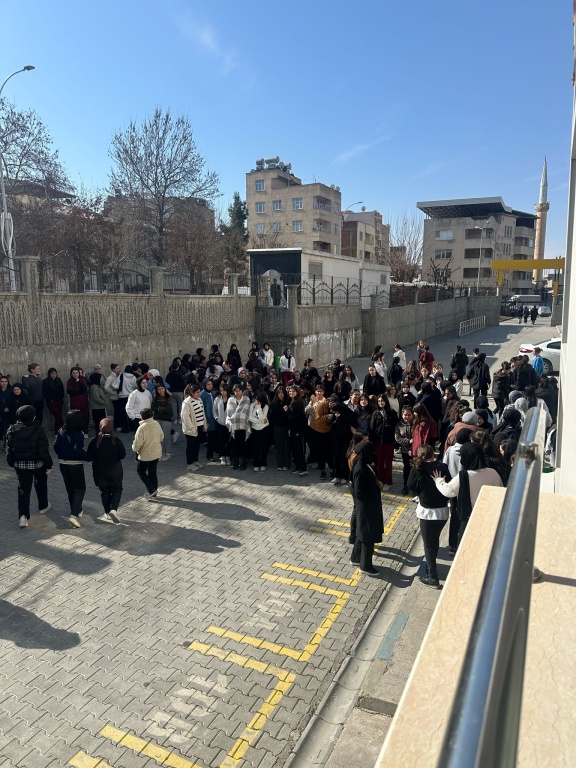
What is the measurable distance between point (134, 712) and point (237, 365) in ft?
40.5

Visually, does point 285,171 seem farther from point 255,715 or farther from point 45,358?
point 255,715

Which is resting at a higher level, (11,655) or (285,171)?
(285,171)

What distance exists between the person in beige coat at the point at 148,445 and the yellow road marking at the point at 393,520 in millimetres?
3674

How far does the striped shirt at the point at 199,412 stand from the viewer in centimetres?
1004

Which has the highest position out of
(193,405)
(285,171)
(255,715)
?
(285,171)

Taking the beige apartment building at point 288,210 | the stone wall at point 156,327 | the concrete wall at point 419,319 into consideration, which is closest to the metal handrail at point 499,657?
the stone wall at point 156,327

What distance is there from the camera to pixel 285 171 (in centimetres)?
7275

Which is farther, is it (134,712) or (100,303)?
(100,303)

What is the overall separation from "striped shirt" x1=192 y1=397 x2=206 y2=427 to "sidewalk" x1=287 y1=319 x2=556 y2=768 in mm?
4597

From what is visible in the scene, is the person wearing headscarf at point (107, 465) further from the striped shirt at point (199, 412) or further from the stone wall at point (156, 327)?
the stone wall at point (156, 327)

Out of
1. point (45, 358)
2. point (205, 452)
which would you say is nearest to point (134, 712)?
point (205, 452)

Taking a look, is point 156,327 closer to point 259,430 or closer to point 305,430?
point 259,430

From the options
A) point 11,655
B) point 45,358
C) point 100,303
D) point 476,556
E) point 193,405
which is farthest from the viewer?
point 100,303

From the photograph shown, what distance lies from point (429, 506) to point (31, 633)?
4.35m
